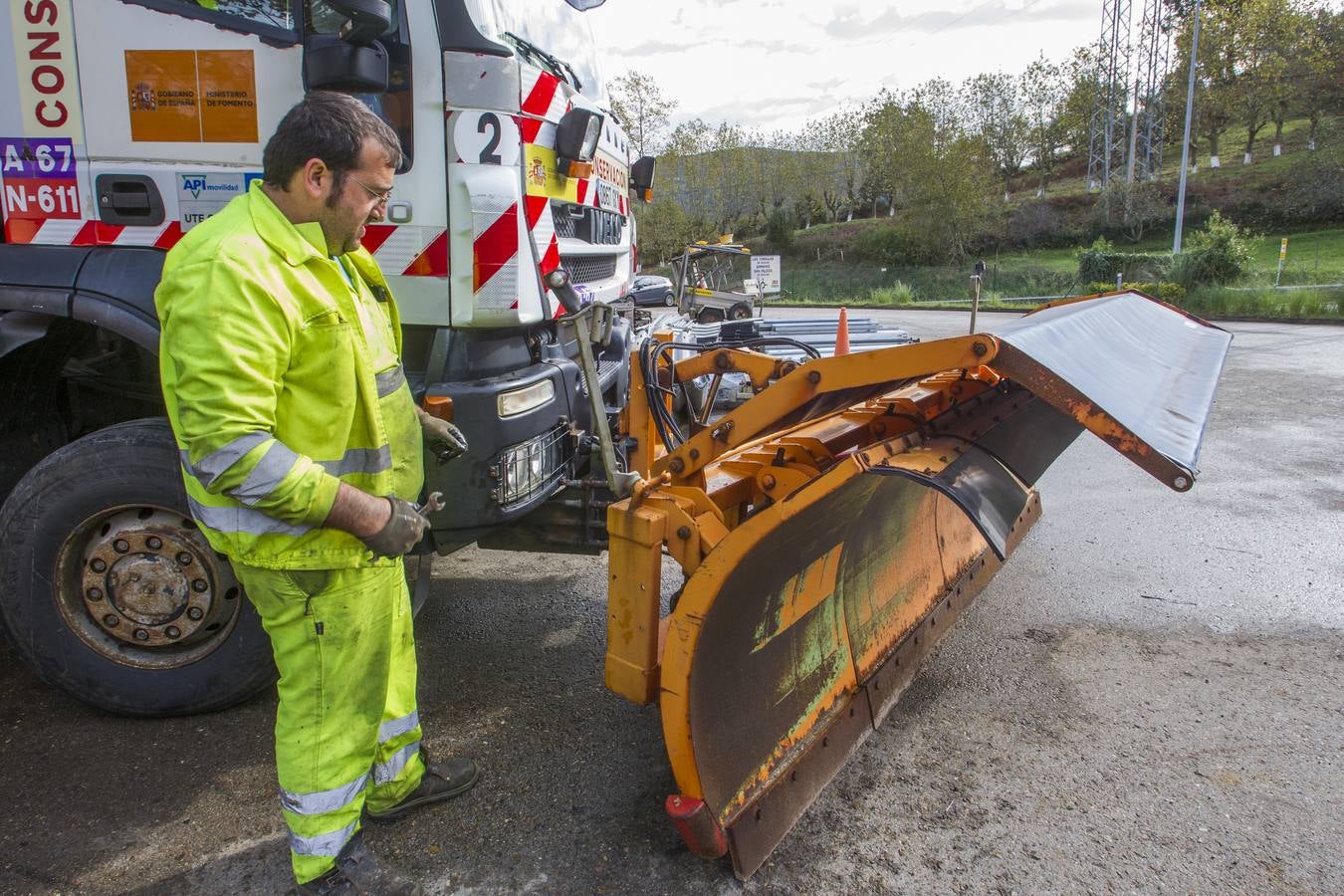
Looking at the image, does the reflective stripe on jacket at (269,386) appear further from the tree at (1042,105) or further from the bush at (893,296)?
the tree at (1042,105)

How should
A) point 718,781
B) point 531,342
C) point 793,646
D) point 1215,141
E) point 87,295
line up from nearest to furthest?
point 718,781 < point 793,646 < point 87,295 < point 531,342 < point 1215,141

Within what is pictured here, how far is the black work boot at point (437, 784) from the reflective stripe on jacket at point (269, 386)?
85cm

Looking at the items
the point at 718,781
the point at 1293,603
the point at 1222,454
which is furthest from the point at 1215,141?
the point at 718,781

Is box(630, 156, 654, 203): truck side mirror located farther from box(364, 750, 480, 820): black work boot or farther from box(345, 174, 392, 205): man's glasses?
box(364, 750, 480, 820): black work boot

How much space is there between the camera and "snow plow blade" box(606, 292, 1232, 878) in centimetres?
199

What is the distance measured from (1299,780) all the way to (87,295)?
4.07m

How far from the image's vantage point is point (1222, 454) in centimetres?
661

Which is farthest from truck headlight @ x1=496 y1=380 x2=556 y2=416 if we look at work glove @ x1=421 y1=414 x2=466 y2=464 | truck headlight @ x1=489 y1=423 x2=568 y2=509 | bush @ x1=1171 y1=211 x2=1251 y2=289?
bush @ x1=1171 y1=211 x2=1251 y2=289

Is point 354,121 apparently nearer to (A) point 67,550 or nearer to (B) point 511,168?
(B) point 511,168

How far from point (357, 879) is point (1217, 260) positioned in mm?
25094

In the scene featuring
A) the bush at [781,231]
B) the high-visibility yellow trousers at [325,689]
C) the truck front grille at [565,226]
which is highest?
the bush at [781,231]

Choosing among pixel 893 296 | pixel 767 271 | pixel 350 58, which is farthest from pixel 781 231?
pixel 350 58

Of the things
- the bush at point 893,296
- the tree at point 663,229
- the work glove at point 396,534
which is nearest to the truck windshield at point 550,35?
the work glove at point 396,534

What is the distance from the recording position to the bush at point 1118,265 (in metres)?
23.3
